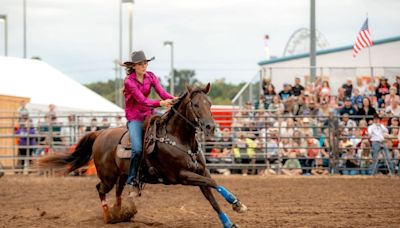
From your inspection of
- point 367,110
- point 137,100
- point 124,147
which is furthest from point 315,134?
point 137,100

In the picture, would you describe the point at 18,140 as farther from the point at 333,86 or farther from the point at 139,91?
the point at 139,91

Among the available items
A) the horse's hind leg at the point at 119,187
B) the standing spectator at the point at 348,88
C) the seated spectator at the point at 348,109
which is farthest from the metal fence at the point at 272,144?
the horse's hind leg at the point at 119,187

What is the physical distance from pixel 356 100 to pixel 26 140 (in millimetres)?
9430

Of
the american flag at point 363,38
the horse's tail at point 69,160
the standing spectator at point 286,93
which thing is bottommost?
the horse's tail at point 69,160

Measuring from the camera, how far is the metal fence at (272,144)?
722 inches

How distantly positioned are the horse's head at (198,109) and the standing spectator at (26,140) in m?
11.8

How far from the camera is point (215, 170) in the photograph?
62.8 ft

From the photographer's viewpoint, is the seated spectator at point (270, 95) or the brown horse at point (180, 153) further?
→ the seated spectator at point (270, 95)

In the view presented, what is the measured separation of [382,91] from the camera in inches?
760

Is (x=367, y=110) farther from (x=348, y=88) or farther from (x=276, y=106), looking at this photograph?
(x=276, y=106)

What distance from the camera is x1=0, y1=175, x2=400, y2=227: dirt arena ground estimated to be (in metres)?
9.27

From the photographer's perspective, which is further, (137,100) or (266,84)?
(266,84)

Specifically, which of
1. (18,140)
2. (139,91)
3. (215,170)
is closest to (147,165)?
(139,91)

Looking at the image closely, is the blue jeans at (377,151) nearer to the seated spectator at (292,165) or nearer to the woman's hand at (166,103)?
the seated spectator at (292,165)
